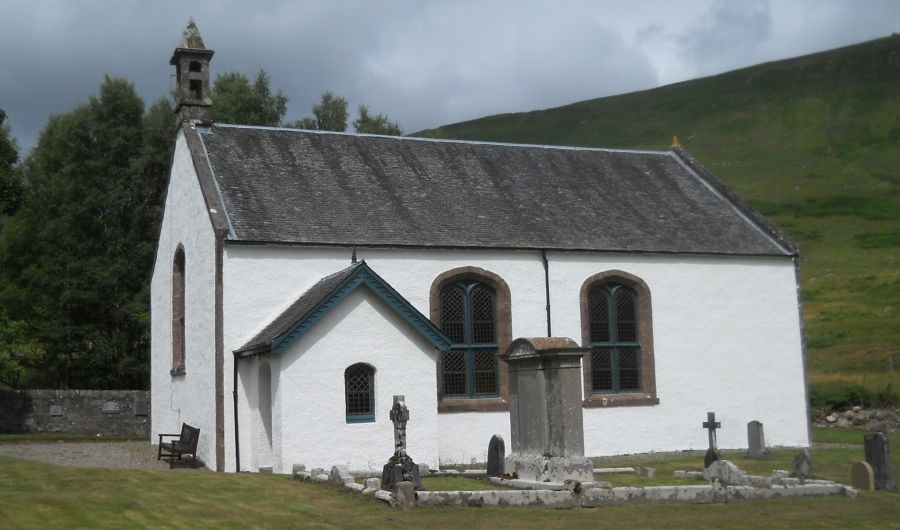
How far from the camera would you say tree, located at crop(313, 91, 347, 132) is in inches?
2192

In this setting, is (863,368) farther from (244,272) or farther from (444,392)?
(244,272)

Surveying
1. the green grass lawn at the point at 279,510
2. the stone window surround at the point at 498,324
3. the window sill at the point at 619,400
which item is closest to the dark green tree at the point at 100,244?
the stone window surround at the point at 498,324

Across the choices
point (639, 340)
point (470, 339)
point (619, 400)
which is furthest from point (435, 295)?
point (639, 340)

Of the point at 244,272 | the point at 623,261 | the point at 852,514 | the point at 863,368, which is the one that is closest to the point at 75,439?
the point at 244,272

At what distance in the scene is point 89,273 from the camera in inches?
1788

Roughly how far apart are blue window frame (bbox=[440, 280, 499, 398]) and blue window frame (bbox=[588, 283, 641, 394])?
311 cm

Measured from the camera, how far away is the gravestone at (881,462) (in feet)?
66.3

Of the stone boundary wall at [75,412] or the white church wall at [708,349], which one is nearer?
the white church wall at [708,349]

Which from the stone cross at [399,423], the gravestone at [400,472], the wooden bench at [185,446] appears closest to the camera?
the gravestone at [400,472]

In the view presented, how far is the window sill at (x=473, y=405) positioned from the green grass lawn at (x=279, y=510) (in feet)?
24.7

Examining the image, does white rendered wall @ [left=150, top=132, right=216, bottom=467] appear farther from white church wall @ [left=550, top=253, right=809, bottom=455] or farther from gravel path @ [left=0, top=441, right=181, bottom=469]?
white church wall @ [left=550, top=253, right=809, bottom=455]

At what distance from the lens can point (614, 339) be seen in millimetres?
29000

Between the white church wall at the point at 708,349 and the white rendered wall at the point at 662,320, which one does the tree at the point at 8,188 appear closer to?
the white rendered wall at the point at 662,320

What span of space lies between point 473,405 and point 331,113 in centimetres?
3255
